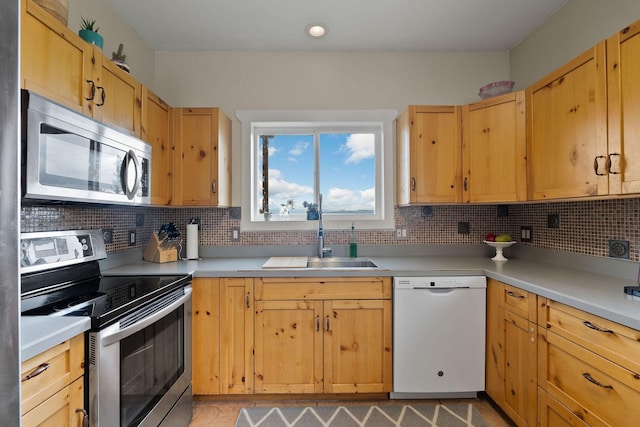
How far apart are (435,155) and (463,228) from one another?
2.42 ft

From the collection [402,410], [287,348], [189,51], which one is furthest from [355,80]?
[402,410]

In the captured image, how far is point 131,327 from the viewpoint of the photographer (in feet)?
4.16

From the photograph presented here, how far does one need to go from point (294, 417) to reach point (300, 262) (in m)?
0.97

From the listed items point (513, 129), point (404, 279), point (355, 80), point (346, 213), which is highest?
point (355, 80)

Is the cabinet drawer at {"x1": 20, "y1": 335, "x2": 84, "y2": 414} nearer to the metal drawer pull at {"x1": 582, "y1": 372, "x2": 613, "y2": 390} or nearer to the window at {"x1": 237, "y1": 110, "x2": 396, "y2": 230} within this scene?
the window at {"x1": 237, "y1": 110, "x2": 396, "y2": 230}

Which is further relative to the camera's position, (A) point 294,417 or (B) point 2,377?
(A) point 294,417

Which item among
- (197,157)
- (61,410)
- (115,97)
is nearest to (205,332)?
(61,410)

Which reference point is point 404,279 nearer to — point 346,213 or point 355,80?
point 346,213

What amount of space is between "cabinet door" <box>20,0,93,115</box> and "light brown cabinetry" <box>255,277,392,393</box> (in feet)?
4.45

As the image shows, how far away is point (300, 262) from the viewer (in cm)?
226

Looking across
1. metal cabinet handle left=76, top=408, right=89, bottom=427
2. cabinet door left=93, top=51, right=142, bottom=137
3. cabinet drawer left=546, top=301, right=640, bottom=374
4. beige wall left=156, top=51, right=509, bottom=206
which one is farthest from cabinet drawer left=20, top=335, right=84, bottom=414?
cabinet drawer left=546, top=301, right=640, bottom=374

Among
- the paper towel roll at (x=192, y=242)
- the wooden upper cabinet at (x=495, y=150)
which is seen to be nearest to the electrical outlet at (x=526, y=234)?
the wooden upper cabinet at (x=495, y=150)

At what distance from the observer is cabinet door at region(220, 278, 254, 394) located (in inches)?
77.7

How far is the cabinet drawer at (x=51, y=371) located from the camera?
887 mm
